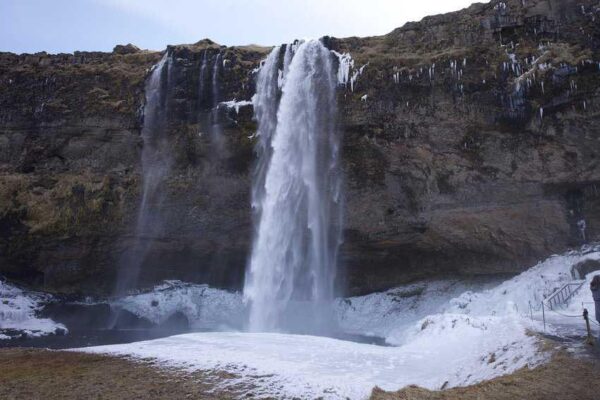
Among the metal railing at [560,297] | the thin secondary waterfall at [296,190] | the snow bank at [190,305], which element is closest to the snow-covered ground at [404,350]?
the metal railing at [560,297]

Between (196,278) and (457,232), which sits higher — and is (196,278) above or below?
below

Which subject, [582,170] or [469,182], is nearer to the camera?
[582,170]

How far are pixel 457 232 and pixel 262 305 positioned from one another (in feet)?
37.2

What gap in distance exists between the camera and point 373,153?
28.9 m

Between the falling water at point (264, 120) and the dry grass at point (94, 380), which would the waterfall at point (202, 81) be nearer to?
the falling water at point (264, 120)

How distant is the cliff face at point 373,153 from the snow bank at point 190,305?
2.85ft

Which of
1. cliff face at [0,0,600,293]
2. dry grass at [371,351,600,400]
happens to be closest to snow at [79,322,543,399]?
dry grass at [371,351,600,400]

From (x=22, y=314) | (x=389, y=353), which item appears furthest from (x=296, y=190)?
(x=22, y=314)

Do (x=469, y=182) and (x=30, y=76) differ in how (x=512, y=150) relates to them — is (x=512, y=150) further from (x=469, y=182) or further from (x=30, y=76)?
(x=30, y=76)

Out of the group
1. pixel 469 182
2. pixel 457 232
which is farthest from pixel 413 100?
pixel 457 232

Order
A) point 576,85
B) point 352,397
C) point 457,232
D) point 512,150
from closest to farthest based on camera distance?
point 352,397
point 576,85
point 512,150
point 457,232

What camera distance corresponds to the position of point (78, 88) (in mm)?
33062

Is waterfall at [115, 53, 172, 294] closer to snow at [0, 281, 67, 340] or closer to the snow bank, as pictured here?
the snow bank

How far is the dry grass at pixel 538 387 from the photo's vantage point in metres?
8.30
